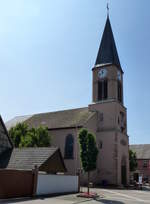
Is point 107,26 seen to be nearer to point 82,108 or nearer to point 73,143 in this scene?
point 82,108

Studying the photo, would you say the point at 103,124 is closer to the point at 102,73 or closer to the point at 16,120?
the point at 102,73

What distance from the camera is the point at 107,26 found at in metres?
43.9

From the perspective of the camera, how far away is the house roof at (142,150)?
5947 centimetres

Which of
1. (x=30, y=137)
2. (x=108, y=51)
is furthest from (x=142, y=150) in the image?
(x=30, y=137)

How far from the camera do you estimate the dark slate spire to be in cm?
4087

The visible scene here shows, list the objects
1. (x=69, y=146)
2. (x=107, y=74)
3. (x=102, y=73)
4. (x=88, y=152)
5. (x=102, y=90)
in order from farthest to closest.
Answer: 1. (x=102, y=73)
2. (x=107, y=74)
3. (x=102, y=90)
4. (x=69, y=146)
5. (x=88, y=152)

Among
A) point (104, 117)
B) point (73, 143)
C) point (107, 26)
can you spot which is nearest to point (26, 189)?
point (73, 143)

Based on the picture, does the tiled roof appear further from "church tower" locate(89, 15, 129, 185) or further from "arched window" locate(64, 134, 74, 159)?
"church tower" locate(89, 15, 129, 185)

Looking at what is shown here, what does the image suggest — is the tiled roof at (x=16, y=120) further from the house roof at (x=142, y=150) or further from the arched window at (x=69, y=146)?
the house roof at (x=142, y=150)

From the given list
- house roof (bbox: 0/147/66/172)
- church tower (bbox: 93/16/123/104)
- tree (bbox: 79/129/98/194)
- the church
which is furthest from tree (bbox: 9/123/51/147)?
church tower (bbox: 93/16/123/104)

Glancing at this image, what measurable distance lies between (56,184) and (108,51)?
27.4 metres

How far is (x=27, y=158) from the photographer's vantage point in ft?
65.0

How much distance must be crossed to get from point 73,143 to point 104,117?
6361 mm

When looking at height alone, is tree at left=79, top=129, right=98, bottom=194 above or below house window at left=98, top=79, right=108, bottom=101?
below
